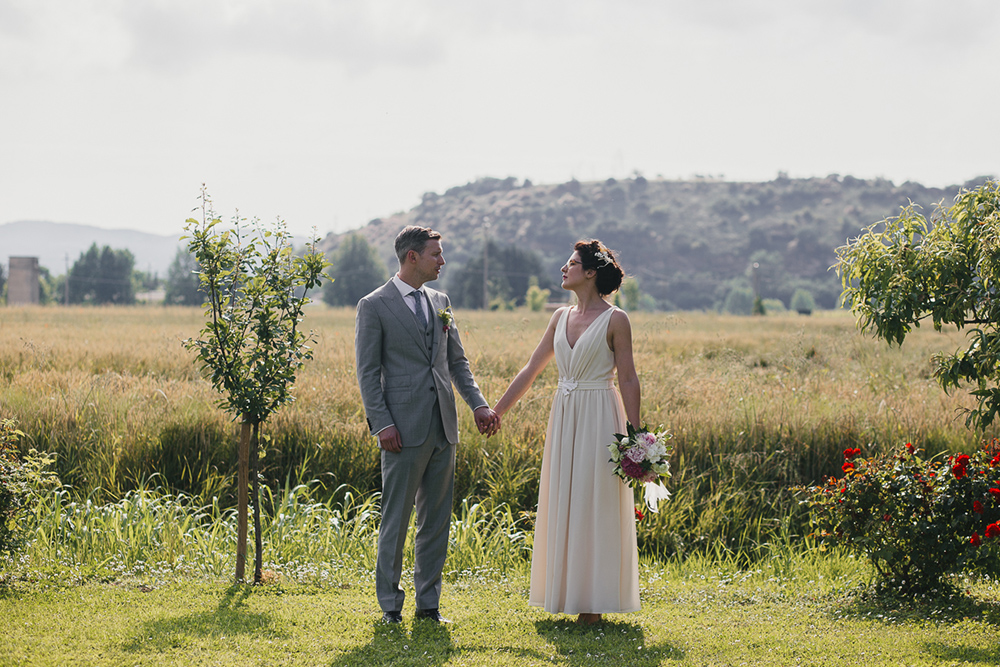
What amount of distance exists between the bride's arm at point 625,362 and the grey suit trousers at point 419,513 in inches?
43.3

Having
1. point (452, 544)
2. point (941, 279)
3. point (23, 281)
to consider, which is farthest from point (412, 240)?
point (23, 281)

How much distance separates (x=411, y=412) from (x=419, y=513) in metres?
0.67

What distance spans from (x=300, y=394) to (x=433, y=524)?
5558mm

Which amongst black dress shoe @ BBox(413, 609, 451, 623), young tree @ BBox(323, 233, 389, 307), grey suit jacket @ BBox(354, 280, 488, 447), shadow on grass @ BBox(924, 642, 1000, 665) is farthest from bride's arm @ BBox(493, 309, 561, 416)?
young tree @ BBox(323, 233, 389, 307)

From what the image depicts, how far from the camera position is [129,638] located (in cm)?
439

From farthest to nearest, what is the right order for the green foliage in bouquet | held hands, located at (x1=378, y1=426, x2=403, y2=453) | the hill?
1. the hill
2. the green foliage in bouquet
3. held hands, located at (x1=378, y1=426, x2=403, y2=453)

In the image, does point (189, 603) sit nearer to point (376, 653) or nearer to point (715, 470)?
point (376, 653)

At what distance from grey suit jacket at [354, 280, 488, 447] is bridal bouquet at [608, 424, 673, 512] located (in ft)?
3.24

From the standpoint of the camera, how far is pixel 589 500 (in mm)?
4855

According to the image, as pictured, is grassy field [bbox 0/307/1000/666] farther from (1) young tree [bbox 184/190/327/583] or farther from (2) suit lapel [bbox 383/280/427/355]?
(2) suit lapel [bbox 383/280/427/355]

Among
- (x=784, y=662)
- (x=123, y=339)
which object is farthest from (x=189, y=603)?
(x=123, y=339)

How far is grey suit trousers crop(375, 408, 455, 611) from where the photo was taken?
4.84m

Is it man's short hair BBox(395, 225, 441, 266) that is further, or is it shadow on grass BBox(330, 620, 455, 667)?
man's short hair BBox(395, 225, 441, 266)

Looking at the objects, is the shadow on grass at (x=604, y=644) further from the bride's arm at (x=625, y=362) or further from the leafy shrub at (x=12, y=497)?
the leafy shrub at (x=12, y=497)
